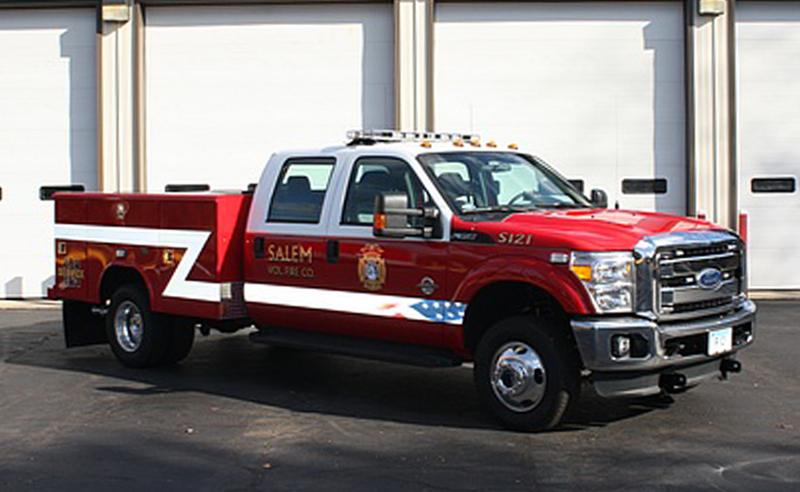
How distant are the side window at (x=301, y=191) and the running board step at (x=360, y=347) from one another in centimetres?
93

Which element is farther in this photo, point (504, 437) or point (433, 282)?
point (433, 282)

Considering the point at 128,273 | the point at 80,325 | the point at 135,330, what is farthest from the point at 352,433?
the point at 80,325

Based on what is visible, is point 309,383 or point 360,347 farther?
point 309,383

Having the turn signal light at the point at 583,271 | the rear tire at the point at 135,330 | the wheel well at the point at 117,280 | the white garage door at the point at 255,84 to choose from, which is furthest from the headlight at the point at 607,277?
the white garage door at the point at 255,84

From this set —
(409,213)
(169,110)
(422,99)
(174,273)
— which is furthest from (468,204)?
(169,110)

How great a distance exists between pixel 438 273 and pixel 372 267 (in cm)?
63

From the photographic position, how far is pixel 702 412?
26.9 feet

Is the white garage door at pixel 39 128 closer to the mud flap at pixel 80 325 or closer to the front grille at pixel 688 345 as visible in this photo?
the mud flap at pixel 80 325

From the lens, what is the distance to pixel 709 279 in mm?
7586

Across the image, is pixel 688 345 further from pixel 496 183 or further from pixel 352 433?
pixel 352 433

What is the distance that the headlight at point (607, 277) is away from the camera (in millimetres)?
7145

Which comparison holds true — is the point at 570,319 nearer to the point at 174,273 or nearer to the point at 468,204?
the point at 468,204

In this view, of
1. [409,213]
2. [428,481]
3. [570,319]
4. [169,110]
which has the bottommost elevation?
[428,481]

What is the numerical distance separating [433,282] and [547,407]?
1.28m
